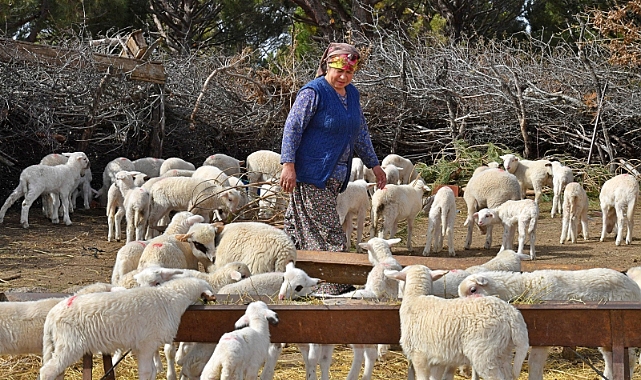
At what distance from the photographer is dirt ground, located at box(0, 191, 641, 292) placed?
877 centimetres

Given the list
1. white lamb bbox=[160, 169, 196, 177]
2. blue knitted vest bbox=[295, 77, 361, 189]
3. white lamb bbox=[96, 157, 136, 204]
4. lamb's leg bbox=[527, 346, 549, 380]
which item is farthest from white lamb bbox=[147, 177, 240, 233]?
lamb's leg bbox=[527, 346, 549, 380]

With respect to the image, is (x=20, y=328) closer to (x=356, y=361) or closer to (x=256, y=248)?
(x=356, y=361)

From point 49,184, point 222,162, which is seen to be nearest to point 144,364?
point 49,184

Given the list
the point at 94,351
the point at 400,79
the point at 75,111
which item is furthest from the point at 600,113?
the point at 94,351

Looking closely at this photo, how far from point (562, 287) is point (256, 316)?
1962 mm

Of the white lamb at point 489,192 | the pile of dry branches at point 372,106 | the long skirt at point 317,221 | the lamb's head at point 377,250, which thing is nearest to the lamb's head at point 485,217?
the white lamb at point 489,192

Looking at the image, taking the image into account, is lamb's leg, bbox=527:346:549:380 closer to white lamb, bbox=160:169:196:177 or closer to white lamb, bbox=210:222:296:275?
white lamb, bbox=210:222:296:275

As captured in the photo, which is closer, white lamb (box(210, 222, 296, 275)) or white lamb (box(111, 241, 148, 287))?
white lamb (box(210, 222, 296, 275))

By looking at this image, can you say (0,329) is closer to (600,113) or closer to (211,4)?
(600,113)

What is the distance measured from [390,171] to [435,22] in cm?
1328

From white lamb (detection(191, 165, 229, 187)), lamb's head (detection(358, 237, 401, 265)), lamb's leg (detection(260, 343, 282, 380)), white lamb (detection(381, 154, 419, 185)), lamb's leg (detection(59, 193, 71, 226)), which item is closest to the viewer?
lamb's leg (detection(260, 343, 282, 380))

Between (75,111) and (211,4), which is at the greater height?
(211,4)

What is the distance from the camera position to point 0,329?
4.69m

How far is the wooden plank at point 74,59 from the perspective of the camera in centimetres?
1292
